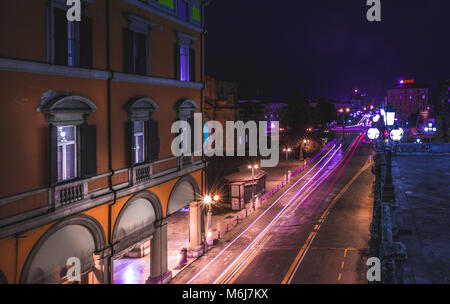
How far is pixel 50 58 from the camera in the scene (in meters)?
10.9

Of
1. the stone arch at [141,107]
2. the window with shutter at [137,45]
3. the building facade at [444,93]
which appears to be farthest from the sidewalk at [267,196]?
the building facade at [444,93]

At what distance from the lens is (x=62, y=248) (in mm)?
11273

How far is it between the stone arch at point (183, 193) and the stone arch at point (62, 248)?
5689mm

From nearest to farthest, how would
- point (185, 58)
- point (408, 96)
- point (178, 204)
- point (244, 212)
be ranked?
point (178, 204)
point (185, 58)
point (244, 212)
point (408, 96)

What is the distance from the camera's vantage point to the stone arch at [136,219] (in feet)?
47.2

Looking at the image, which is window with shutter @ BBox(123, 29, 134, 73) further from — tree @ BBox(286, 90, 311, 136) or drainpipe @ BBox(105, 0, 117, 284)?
tree @ BBox(286, 90, 311, 136)

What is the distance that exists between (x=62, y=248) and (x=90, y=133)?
11.9ft

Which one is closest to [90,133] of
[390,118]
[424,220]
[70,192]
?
[70,192]

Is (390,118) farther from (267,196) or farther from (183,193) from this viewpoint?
(183,193)

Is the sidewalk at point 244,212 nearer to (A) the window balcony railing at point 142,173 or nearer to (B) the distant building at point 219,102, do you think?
(B) the distant building at point 219,102

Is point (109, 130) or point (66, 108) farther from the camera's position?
point (109, 130)

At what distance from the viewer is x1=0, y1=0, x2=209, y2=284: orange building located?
9820mm
